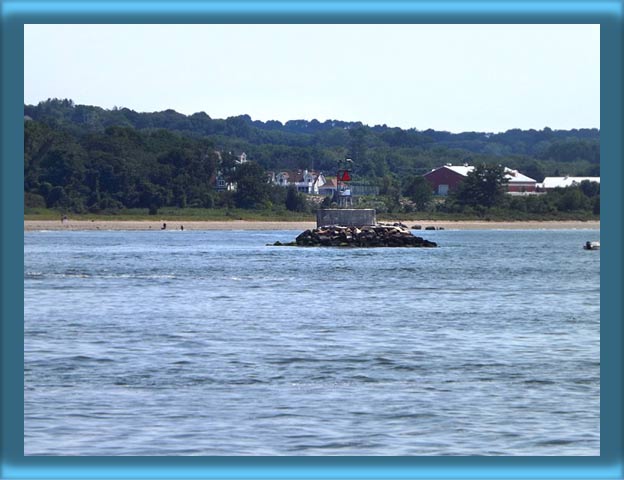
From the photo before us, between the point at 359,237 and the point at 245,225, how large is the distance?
3817cm

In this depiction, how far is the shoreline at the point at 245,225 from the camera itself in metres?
107

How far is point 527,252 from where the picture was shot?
73.5m

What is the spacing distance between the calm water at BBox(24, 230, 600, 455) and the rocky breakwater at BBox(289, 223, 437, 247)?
29.3 m

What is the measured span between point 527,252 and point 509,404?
2305 inches

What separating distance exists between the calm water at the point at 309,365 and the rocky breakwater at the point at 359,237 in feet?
96.1

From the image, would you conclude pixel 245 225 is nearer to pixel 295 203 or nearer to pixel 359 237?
pixel 295 203

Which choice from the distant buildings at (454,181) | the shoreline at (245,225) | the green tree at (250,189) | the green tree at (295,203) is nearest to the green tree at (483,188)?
the shoreline at (245,225)

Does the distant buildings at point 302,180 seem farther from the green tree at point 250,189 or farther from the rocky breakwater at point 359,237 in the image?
the rocky breakwater at point 359,237

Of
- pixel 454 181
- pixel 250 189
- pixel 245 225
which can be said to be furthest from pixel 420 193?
pixel 245 225

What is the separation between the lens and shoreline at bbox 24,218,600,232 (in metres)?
107

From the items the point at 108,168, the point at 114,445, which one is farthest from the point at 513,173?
the point at 114,445

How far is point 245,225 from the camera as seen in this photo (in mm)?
113438

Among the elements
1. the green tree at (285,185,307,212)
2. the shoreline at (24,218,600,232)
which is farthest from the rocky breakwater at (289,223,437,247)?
the green tree at (285,185,307,212)
